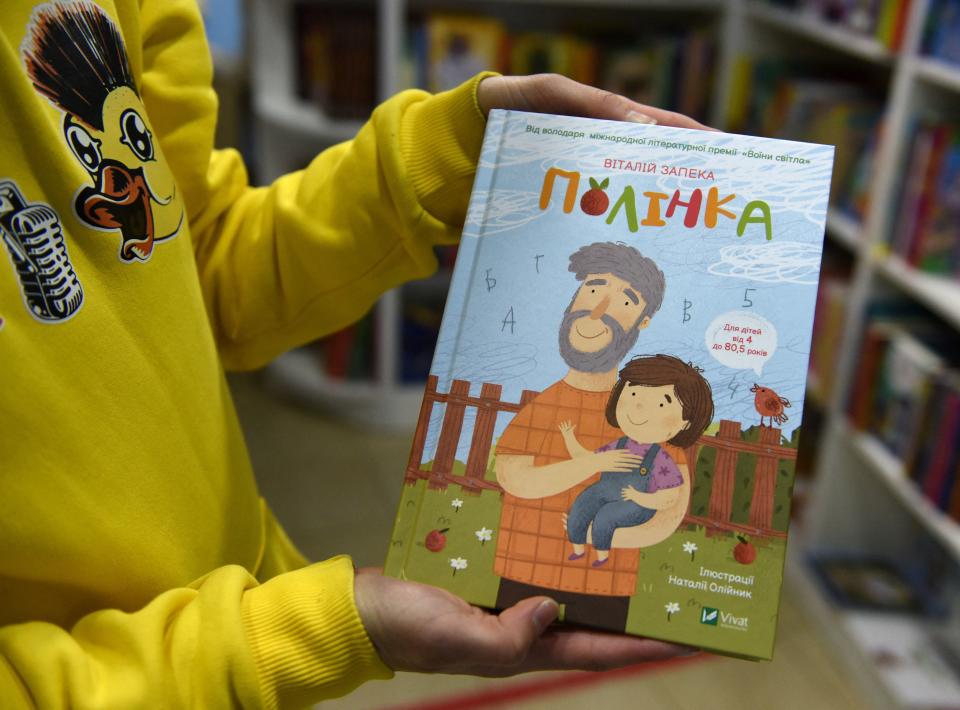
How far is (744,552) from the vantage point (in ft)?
1.98

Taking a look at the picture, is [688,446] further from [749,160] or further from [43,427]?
[43,427]

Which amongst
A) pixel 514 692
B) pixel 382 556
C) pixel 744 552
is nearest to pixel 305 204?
pixel 744 552

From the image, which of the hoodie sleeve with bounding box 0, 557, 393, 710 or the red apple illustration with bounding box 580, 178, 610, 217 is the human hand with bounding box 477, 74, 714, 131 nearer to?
the red apple illustration with bounding box 580, 178, 610, 217

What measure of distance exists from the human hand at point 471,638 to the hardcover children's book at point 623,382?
2 centimetres

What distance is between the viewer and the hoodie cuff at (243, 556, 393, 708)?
555 millimetres

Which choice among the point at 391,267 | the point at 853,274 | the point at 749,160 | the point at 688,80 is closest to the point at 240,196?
the point at 391,267

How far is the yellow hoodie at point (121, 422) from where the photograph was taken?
519 mm

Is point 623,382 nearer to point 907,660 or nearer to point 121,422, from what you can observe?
point 121,422

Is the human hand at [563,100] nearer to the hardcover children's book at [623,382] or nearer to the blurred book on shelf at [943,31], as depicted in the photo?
the hardcover children's book at [623,382]

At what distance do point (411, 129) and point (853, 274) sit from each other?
1481 mm

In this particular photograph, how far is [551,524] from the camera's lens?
0.61m

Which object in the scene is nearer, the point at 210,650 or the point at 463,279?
the point at 210,650

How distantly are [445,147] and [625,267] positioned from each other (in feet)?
0.63

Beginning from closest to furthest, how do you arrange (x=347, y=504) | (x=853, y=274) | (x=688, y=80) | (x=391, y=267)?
(x=391, y=267) → (x=853, y=274) → (x=347, y=504) → (x=688, y=80)
